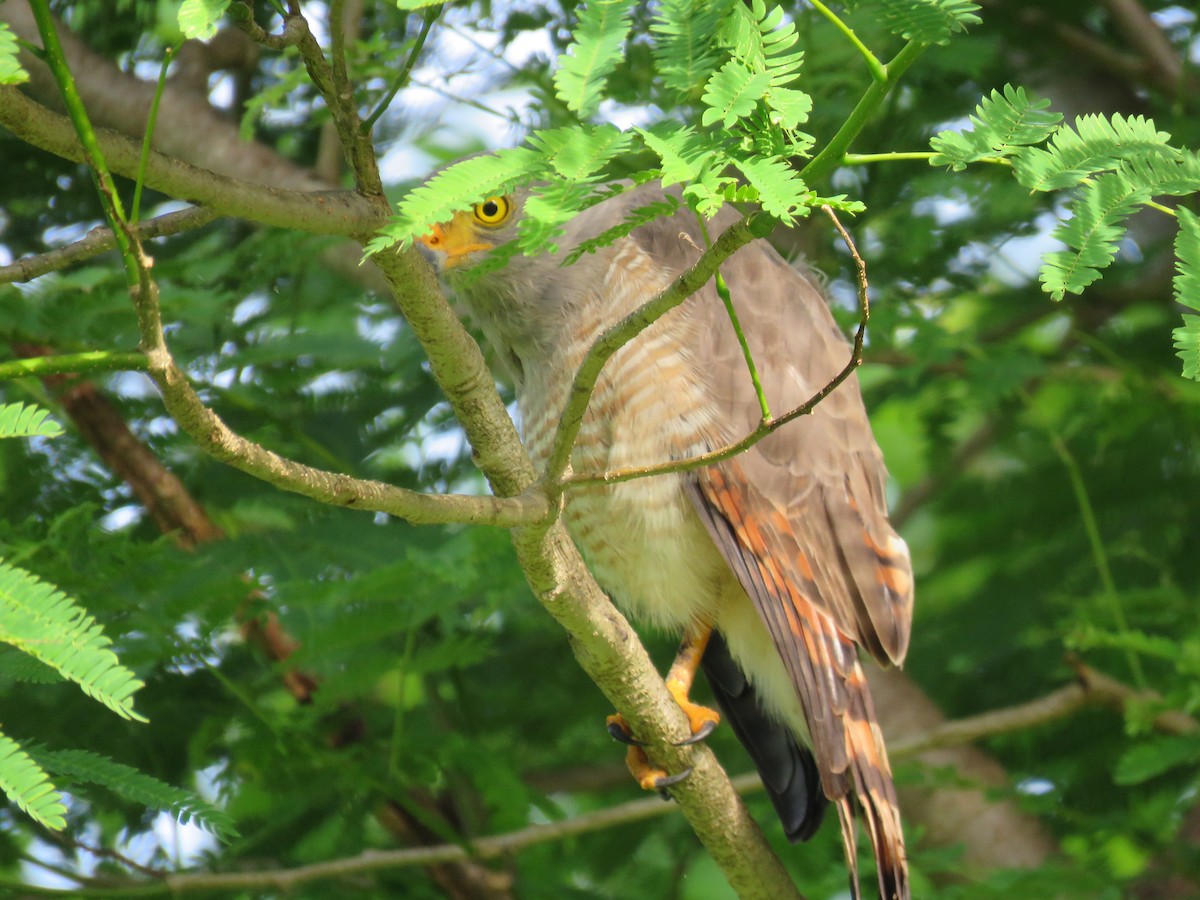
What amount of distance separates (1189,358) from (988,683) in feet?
12.5

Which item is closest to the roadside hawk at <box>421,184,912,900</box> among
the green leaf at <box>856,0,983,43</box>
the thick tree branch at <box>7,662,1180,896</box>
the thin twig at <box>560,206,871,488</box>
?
the thick tree branch at <box>7,662,1180,896</box>

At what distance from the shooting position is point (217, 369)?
3936mm

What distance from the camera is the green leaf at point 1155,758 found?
3807 millimetres

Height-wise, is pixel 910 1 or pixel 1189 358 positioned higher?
pixel 910 1

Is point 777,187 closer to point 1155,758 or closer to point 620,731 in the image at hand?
point 620,731

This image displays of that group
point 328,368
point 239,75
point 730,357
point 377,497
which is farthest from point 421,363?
point 377,497

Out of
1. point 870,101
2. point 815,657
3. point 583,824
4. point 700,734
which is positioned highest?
point 870,101

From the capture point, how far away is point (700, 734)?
3404 millimetres

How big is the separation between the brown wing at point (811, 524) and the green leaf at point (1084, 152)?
1832mm

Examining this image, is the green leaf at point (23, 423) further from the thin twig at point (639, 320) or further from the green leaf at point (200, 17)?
the thin twig at point (639, 320)

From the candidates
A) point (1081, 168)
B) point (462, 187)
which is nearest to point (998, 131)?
point (1081, 168)

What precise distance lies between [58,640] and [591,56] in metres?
1.06

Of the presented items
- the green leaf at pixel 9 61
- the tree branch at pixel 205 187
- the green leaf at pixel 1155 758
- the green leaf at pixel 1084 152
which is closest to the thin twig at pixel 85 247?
the tree branch at pixel 205 187

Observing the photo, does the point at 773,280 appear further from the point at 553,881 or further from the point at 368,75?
the point at 553,881
